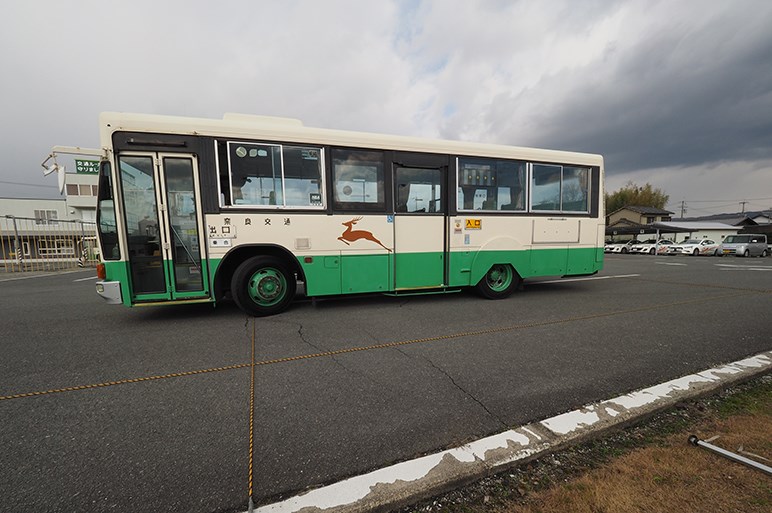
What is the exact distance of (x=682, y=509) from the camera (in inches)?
65.5

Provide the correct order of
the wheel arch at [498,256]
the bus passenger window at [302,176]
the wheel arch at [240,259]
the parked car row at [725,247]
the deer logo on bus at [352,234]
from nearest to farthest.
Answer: the wheel arch at [240,259] < the bus passenger window at [302,176] < the deer logo on bus at [352,234] < the wheel arch at [498,256] < the parked car row at [725,247]

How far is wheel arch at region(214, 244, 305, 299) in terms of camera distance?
525cm

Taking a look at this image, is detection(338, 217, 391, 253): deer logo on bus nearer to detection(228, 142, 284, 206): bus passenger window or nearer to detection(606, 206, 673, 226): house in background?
detection(228, 142, 284, 206): bus passenger window

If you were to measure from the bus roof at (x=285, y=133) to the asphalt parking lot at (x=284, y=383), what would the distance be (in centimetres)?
315

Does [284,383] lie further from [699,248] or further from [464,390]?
[699,248]

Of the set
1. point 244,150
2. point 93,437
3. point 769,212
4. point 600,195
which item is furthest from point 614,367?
point 769,212

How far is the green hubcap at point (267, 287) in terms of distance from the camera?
546cm

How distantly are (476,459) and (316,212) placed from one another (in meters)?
4.54

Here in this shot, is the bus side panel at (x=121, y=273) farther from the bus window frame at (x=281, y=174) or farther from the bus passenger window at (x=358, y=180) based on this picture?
the bus passenger window at (x=358, y=180)

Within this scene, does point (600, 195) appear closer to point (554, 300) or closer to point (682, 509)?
point (554, 300)

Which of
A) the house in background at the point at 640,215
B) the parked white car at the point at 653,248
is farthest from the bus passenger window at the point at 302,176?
the house in background at the point at 640,215

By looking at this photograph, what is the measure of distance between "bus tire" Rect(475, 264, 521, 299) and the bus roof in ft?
8.21

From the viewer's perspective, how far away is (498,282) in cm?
713

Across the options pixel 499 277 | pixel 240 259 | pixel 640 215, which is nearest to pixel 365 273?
pixel 240 259
